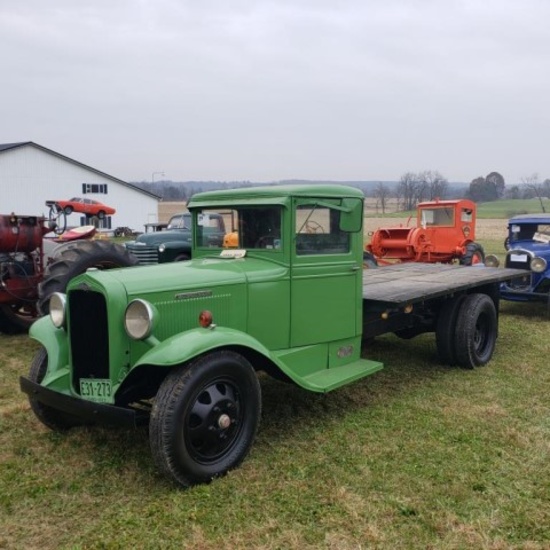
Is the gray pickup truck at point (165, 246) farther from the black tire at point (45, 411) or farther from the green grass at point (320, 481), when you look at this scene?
the black tire at point (45, 411)

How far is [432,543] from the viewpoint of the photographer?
2955 mm

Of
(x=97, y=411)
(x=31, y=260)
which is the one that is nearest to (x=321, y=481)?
(x=97, y=411)

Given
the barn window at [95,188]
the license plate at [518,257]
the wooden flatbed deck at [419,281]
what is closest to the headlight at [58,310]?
the wooden flatbed deck at [419,281]

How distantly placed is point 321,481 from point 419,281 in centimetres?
323

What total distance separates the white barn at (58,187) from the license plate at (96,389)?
98.8ft

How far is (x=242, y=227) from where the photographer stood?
4.59m

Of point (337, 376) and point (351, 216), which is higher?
point (351, 216)

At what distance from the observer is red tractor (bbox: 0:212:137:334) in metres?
7.02

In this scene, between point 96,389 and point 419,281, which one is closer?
point 96,389

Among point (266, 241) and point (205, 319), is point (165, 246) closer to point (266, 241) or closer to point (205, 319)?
point (266, 241)

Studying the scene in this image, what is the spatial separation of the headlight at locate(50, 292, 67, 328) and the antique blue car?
6.77 metres

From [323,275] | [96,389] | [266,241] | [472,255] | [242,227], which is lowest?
→ [96,389]

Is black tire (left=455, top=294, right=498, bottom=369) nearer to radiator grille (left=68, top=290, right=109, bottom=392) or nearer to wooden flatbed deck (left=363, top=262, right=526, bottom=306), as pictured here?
wooden flatbed deck (left=363, top=262, right=526, bottom=306)

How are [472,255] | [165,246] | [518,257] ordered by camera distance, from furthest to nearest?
[472,255] < [165,246] < [518,257]
